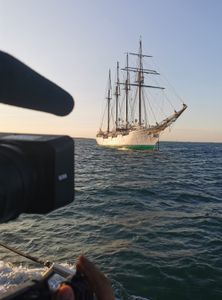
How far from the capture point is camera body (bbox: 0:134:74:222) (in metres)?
1.20

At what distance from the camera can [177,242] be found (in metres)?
10.0

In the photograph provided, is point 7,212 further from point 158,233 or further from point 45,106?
point 158,233

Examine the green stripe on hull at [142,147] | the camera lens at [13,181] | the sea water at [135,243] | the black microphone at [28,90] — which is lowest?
the sea water at [135,243]

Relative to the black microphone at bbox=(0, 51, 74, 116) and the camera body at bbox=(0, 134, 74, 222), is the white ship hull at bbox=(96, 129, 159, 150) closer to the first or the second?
the camera body at bbox=(0, 134, 74, 222)

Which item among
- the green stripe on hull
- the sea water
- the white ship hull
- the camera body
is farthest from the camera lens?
the green stripe on hull

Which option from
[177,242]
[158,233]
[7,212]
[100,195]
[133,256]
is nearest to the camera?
[7,212]

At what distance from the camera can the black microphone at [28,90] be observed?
2.99 ft

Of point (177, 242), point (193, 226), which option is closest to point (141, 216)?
point (193, 226)

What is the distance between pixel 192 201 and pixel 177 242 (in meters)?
7.44

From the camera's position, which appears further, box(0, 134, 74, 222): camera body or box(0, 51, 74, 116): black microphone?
box(0, 134, 74, 222): camera body

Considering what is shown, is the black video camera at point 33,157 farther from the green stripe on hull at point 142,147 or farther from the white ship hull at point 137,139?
the green stripe on hull at point 142,147

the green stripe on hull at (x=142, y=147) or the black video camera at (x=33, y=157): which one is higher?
the black video camera at (x=33, y=157)

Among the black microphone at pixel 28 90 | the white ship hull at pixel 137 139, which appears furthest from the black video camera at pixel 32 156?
the white ship hull at pixel 137 139

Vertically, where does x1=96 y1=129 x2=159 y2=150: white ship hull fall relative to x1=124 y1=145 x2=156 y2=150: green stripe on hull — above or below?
above
